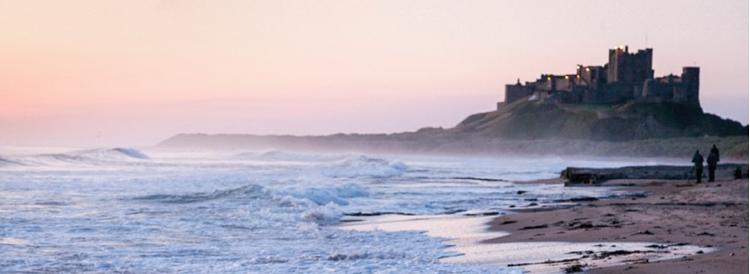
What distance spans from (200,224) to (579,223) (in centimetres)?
482

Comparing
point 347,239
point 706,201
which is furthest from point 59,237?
point 706,201

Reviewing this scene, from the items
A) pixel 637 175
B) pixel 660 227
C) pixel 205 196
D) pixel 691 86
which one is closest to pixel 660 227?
pixel 660 227

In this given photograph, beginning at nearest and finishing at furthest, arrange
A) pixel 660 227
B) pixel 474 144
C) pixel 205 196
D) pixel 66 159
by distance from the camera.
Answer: pixel 660 227
pixel 205 196
pixel 66 159
pixel 474 144

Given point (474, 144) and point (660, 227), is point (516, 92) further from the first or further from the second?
point (660, 227)

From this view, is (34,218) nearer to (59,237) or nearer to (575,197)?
(59,237)

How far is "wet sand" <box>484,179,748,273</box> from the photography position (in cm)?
847

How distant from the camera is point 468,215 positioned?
16703 mm

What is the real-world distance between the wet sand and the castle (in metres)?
94.9

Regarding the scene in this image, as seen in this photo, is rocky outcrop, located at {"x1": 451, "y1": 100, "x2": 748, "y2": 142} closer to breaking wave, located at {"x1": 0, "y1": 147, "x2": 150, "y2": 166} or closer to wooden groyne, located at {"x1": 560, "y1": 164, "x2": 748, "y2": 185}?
breaking wave, located at {"x1": 0, "y1": 147, "x2": 150, "y2": 166}

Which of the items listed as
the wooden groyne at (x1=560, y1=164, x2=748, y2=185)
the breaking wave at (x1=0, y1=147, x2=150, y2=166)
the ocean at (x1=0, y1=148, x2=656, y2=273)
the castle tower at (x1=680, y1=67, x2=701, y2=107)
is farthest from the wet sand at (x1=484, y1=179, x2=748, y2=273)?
the castle tower at (x1=680, y1=67, x2=701, y2=107)

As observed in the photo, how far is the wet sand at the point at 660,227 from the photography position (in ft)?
27.8

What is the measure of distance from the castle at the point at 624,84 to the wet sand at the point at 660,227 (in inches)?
3735

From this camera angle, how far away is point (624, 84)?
11388 cm

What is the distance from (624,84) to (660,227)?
10448 centimetres
